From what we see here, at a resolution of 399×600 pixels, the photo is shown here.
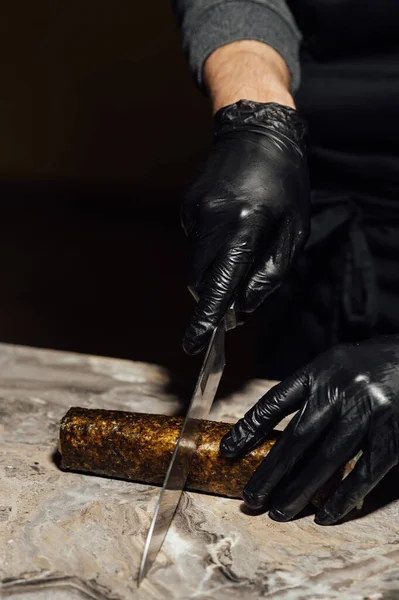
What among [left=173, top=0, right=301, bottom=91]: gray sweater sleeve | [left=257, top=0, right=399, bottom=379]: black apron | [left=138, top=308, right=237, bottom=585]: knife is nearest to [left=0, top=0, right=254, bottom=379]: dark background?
[left=257, top=0, right=399, bottom=379]: black apron

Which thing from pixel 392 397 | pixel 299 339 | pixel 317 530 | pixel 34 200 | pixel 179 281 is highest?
pixel 392 397

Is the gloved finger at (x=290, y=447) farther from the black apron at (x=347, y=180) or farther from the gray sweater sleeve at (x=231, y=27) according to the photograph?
the gray sweater sleeve at (x=231, y=27)

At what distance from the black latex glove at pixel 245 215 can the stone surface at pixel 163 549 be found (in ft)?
0.99

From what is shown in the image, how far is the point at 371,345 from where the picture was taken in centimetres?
138

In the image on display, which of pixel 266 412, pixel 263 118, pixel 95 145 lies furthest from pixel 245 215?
pixel 95 145

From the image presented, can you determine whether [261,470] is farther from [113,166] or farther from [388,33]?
[113,166]

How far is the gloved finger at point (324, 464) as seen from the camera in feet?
4.22

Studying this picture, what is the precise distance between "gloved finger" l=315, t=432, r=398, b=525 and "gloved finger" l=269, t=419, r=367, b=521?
0.02 meters

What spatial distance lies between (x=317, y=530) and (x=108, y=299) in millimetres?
2759

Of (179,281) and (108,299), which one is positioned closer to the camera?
(108,299)

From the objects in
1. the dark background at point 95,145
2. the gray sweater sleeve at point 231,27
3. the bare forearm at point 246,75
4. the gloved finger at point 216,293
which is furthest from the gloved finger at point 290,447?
the dark background at point 95,145

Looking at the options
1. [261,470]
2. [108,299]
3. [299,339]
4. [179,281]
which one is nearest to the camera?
[261,470]

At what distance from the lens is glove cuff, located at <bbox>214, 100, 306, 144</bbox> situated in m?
1.60

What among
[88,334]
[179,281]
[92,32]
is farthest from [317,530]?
[92,32]
